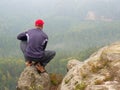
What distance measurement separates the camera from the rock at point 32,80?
16.3 metres

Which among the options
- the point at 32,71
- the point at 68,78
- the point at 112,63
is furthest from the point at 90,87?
the point at 32,71

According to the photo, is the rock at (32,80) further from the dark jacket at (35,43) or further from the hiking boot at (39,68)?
the dark jacket at (35,43)

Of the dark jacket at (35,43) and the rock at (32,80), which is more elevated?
the dark jacket at (35,43)

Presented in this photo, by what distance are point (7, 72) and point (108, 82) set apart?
156 metres

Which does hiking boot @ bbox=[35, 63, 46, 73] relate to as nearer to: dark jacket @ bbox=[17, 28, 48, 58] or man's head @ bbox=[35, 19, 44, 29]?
dark jacket @ bbox=[17, 28, 48, 58]

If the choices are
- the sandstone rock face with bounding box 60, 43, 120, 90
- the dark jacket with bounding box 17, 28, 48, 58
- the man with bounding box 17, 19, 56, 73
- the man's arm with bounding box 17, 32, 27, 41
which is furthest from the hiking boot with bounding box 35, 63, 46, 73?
the sandstone rock face with bounding box 60, 43, 120, 90

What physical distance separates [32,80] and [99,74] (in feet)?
15.7

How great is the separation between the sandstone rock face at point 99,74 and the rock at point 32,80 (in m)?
2.61

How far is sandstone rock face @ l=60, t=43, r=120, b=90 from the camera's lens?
38.7 ft

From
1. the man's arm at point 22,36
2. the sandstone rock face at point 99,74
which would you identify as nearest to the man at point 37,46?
the man's arm at point 22,36

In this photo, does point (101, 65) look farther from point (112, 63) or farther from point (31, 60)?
point (31, 60)

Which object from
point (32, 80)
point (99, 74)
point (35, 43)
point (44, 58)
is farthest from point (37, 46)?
point (99, 74)

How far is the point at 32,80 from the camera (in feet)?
54.2

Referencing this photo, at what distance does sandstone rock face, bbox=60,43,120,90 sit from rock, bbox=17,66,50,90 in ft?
→ 8.58
